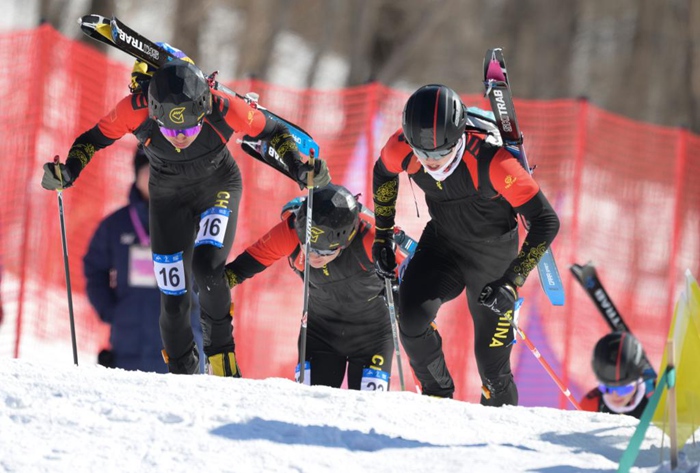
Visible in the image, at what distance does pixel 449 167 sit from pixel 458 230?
491mm

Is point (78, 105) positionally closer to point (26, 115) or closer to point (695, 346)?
point (26, 115)

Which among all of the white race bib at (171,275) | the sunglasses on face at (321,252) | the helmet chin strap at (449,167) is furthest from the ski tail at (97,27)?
the helmet chin strap at (449,167)

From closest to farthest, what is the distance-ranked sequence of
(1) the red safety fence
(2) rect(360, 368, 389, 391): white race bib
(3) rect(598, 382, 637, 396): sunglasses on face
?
(2) rect(360, 368, 389, 391): white race bib → (3) rect(598, 382, 637, 396): sunglasses on face → (1) the red safety fence

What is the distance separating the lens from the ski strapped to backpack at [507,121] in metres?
6.48

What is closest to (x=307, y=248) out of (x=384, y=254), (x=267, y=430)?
(x=384, y=254)

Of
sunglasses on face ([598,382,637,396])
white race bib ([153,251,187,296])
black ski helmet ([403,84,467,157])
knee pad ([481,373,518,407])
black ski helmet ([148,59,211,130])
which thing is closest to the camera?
black ski helmet ([403,84,467,157])

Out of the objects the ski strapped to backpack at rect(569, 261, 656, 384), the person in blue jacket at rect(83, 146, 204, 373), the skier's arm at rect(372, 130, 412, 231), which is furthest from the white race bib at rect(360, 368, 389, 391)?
the ski strapped to backpack at rect(569, 261, 656, 384)

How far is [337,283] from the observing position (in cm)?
720

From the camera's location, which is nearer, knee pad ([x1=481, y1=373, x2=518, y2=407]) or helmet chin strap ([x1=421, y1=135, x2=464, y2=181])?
helmet chin strap ([x1=421, y1=135, x2=464, y2=181])

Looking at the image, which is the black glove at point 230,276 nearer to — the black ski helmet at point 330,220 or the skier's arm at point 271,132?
the black ski helmet at point 330,220

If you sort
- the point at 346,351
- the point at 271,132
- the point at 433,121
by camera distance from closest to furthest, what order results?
the point at 433,121 → the point at 271,132 → the point at 346,351

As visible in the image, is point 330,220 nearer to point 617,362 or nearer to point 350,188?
point 617,362

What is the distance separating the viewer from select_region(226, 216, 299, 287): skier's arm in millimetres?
6980

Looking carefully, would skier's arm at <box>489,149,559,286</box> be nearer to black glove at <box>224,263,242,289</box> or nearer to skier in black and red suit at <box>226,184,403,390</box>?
skier in black and red suit at <box>226,184,403,390</box>
